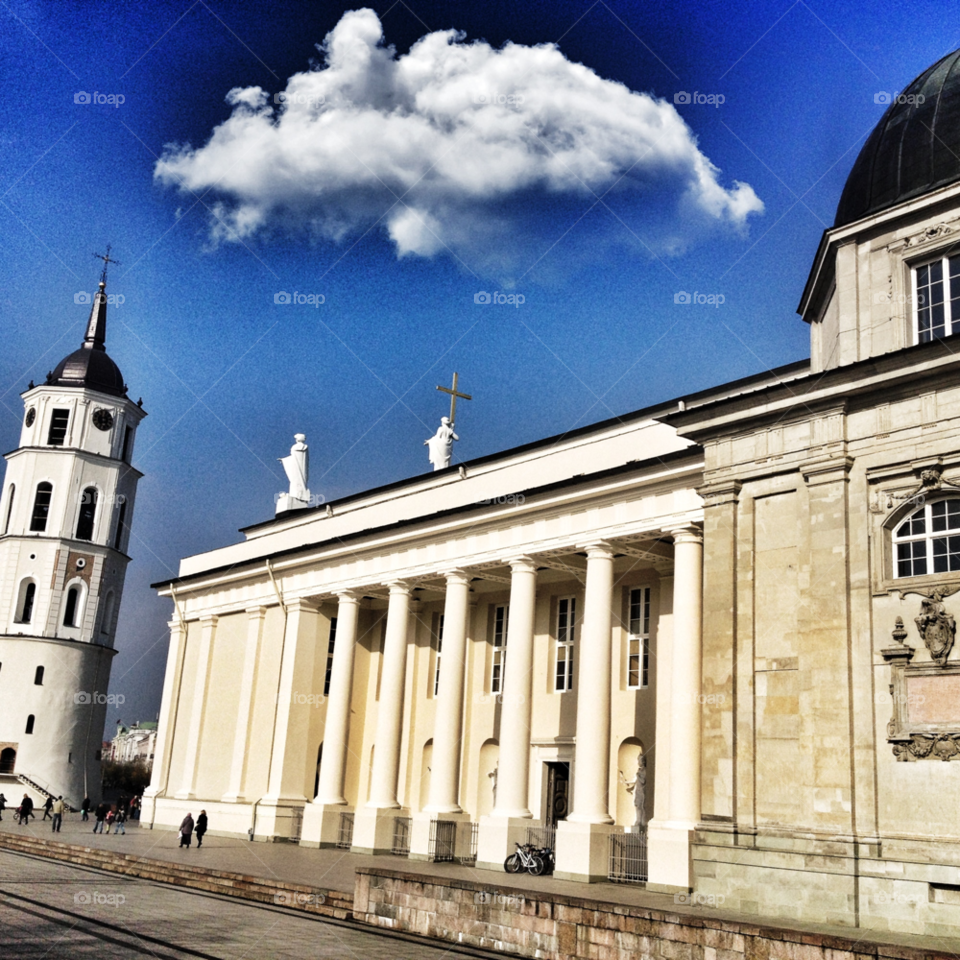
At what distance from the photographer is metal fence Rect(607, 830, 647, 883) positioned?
78.2 ft

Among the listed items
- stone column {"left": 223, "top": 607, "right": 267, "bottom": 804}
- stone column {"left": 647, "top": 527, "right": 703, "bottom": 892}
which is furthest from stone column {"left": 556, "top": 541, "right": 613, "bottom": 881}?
stone column {"left": 223, "top": 607, "right": 267, "bottom": 804}

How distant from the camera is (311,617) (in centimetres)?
3719

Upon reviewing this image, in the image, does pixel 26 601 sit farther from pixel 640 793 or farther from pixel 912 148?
pixel 912 148

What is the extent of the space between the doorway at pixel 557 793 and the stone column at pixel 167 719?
60.0ft

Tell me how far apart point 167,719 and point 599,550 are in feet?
81.9

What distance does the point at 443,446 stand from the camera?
1531 inches

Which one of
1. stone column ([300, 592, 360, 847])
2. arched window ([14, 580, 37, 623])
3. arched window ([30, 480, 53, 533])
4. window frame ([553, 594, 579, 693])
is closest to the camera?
window frame ([553, 594, 579, 693])

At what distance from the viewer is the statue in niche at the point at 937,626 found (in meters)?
15.2

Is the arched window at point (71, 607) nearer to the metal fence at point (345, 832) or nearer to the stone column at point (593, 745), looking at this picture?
the metal fence at point (345, 832)

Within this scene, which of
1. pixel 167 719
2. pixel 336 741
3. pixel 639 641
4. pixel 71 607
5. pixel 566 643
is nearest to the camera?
pixel 639 641

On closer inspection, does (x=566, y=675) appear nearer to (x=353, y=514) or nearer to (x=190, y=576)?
(x=353, y=514)

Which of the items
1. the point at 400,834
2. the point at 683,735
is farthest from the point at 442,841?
the point at 683,735

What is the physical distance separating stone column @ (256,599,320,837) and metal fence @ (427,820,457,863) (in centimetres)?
842

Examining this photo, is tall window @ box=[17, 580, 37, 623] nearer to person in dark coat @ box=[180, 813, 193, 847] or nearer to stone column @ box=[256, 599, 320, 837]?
stone column @ box=[256, 599, 320, 837]
